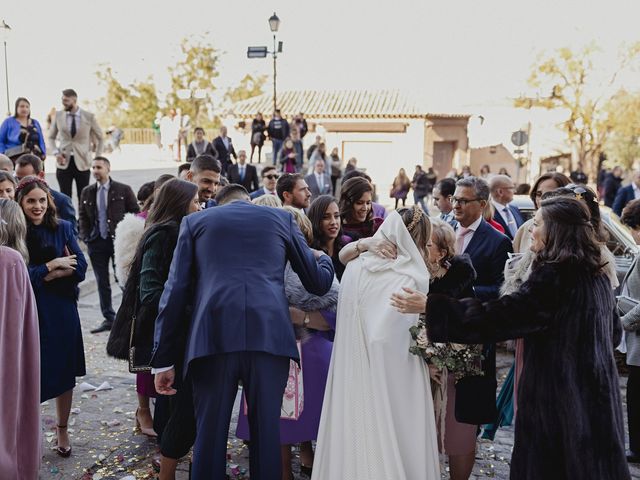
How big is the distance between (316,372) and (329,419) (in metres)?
0.66

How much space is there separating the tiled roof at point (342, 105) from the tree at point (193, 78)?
870cm

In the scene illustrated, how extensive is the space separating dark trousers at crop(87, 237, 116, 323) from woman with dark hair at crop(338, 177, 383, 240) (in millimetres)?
4019

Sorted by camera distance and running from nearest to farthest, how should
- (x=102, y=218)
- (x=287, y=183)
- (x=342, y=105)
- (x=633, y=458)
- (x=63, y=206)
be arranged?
(x=633, y=458), (x=63, y=206), (x=287, y=183), (x=102, y=218), (x=342, y=105)

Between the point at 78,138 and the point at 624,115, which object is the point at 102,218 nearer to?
the point at 78,138

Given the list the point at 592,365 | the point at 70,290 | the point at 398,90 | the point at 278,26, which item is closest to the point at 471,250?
the point at 592,365

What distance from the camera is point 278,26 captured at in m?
24.7

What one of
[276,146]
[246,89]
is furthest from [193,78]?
[276,146]

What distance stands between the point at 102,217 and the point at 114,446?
13.3 feet

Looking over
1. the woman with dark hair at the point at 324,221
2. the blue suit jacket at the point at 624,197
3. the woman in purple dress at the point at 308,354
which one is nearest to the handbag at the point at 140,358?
the woman in purple dress at the point at 308,354

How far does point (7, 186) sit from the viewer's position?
5828 millimetres

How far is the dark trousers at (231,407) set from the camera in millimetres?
3814

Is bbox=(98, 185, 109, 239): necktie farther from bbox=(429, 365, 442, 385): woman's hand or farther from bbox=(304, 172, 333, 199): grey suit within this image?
bbox=(304, 172, 333, 199): grey suit

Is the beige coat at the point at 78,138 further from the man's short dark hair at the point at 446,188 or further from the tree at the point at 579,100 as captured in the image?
the tree at the point at 579,100

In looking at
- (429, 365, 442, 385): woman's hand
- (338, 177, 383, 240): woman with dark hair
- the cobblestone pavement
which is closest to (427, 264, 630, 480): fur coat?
(429, 365, 442, 385): woman's hand
